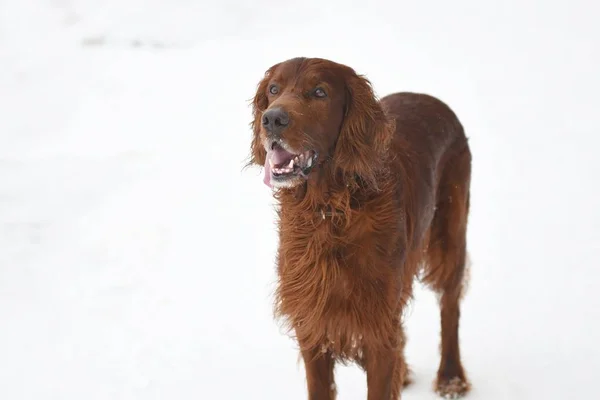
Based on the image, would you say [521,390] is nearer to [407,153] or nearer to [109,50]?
[407,153]

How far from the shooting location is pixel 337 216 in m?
3.16

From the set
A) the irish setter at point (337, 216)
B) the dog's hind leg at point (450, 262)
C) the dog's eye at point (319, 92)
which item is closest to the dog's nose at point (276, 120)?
Answer: the irish setter at point (337, 216)

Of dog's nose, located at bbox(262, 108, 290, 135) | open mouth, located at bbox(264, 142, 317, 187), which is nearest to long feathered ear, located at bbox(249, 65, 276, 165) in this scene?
open mouth, located at bbox(264, 142, 317, 187)

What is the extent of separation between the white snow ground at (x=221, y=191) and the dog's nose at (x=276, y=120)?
1.90 meters

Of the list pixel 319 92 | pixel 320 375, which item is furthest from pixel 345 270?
pixel 319 92

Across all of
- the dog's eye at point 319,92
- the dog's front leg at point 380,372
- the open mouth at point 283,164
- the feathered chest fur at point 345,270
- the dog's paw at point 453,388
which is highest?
the dog's eye at point 319,92

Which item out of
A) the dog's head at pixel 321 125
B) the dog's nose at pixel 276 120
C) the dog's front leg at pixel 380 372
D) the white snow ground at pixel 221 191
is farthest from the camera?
the white snow ground at pixel 221 191

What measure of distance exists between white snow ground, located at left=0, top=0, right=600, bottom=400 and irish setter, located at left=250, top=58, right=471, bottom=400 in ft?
3.17

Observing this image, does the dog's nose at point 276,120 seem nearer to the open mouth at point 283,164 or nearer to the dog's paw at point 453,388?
the open mouth at point 283,164

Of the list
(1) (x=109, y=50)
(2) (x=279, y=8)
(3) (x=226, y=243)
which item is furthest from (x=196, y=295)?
(2) (x=279, y=8)

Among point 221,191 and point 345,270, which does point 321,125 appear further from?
point 221,191

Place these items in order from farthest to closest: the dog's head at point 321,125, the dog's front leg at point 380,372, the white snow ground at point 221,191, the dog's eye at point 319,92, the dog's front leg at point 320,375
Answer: the white snow ground at point 221,191
the dog's front leg at point 320,375
the dog's front leg at point 380,372
the dog's eye at point 319,92
the dog's head at point 321,125

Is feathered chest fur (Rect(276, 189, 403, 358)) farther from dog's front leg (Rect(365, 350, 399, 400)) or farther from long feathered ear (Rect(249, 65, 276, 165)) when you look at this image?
long feathered ear (Rect(249, 65, 276, 165))

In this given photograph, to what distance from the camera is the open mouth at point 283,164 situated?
2.94m
